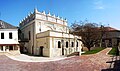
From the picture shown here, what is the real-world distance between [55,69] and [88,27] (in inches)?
974

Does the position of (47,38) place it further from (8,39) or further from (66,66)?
(66,66)

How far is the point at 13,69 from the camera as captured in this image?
17547 millimetres

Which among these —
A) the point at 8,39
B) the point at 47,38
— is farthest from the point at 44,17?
the point at 8,39

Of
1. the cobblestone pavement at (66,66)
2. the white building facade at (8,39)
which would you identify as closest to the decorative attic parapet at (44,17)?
the white building facade at (8,39)

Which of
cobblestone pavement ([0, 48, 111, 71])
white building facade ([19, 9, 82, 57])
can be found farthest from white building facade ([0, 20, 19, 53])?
cobblestone pavement ([0, 48, 111, 71])

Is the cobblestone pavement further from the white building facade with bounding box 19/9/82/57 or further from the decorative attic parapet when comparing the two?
the decorative attic parapet

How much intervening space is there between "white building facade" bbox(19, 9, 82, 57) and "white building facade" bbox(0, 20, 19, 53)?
359 cm

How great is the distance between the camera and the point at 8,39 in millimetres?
37250

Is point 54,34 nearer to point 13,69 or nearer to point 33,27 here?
point 33,27

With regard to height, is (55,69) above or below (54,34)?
below

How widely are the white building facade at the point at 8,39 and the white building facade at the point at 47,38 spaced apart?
3.59 m

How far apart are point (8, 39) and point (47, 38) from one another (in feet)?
33.1

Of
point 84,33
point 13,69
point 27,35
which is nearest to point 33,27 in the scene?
point 27,35

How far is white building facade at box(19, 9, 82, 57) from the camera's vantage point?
32219 millimetres
